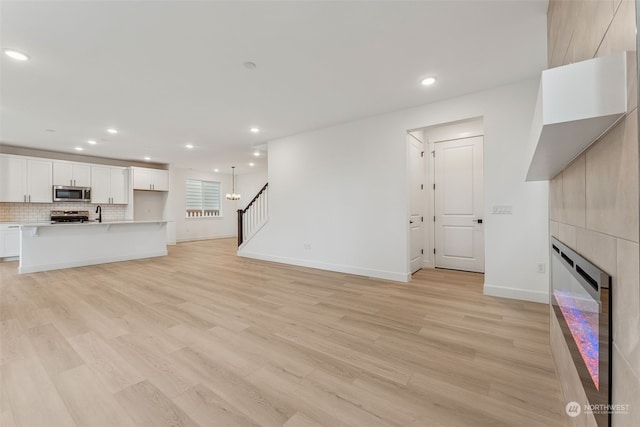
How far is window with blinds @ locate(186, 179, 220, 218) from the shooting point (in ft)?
33.1

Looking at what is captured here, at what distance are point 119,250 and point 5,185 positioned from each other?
2.90 meters

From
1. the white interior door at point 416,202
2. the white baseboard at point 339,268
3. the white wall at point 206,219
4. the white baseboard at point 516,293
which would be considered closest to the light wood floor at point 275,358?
the white baseboard at point 516,293

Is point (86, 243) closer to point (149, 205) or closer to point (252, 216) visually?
point (149, 205)

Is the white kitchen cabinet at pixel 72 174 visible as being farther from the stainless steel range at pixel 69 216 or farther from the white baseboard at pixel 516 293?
the white baseboard at pixel 516 293

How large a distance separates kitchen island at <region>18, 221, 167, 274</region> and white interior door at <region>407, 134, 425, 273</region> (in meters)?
6.15

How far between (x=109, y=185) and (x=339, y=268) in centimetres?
719

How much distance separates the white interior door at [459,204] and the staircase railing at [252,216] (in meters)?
3.95

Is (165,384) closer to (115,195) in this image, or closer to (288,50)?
(288,50)

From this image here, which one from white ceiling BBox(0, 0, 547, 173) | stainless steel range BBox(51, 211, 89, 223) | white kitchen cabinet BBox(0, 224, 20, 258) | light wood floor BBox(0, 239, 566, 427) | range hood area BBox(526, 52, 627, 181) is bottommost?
light wood floor BBox(0, 239, 566, 427)

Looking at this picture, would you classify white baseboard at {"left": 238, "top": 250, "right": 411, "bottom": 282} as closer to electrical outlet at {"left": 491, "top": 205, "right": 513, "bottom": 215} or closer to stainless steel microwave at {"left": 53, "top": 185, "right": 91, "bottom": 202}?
electrical outlet at {"left": 491, "top": 205, "right": 513, "bottom": 215}

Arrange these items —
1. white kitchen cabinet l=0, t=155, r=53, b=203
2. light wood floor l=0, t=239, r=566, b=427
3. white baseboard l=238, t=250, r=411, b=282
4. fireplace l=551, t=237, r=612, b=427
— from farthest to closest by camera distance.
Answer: white kitchen cabinet l=0, t=155, r=53, b=203 < white baseboard l=238, t=250, r=411, b=282 < light wood floor l=0, t=239, r=566, b=427 < fireplace l=551, t=237, r=612, b=427

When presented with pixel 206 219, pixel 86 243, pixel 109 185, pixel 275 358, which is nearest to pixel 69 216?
pixel 109 185

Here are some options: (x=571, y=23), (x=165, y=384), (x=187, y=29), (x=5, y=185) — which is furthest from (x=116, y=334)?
(x=5, y=185)

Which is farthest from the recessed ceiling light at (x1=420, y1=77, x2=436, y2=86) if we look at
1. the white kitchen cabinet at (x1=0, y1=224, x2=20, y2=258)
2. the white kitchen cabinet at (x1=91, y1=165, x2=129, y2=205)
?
the white kitchen cabinet at (x1=0, y1=224, x2=20, y2=258)
